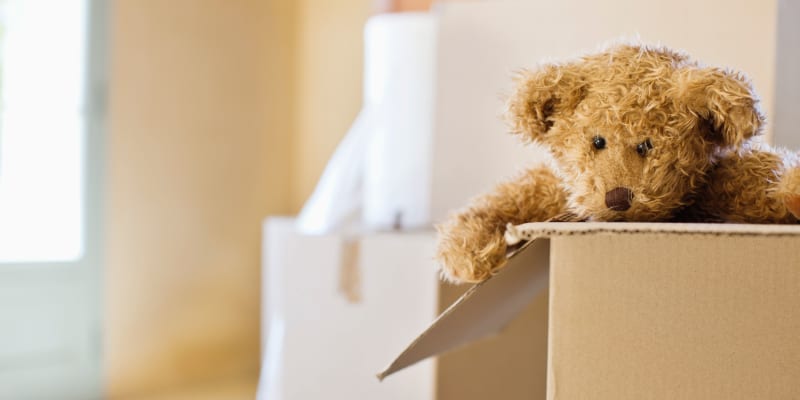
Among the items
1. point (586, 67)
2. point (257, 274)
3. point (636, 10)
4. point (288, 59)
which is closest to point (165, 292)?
point (257, 274)

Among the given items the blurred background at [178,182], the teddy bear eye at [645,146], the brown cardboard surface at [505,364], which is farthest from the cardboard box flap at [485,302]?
the blurred background at [178,182]

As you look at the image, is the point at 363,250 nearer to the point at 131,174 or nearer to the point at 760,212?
the point at 760,212

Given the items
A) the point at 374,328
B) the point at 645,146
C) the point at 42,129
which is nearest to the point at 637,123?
the point at 645,146

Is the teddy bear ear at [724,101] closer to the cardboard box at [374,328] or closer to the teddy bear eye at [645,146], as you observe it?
the teddy bear eye at [645,146]

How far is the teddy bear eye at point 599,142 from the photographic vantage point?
0.54 metres

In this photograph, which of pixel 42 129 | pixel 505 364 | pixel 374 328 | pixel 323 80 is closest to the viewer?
pixel 505 364

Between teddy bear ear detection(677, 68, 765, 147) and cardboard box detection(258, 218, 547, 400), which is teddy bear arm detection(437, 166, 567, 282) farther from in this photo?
cardboard box detection(258, 218, 547, 400)

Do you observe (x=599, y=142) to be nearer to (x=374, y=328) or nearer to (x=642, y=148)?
(x=642, y=148)

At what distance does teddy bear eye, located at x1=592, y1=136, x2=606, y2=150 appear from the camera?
0.54 m

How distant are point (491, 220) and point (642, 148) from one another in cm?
13

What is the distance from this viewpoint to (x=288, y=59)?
2.53 meters

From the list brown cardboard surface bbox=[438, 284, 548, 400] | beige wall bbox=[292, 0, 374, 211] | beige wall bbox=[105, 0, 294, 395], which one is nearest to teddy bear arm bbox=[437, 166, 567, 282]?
brown cardboard surface bbox=[438, 284, 548, 400]

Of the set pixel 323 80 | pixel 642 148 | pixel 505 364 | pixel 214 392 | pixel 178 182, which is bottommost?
pixel 214 392

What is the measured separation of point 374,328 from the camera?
3.92 ft
